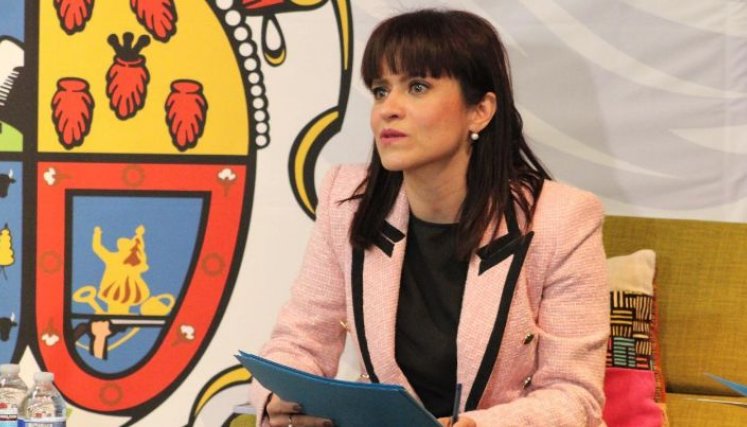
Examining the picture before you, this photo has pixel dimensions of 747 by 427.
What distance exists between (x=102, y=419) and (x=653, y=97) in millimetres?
1694

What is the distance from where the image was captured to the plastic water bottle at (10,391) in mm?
2939

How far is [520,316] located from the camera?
2.19 m

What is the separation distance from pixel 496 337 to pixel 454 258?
20cm

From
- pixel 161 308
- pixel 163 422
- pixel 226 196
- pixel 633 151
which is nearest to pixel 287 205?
pixel 226 196

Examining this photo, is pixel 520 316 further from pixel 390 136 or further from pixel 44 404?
pixel 44 404

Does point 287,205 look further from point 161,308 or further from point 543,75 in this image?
point 543,75

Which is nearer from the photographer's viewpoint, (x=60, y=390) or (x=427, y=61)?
(x=427, y=61)

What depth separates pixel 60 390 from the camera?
121 inches

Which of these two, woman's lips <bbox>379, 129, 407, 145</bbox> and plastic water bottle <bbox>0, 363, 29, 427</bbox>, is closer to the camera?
woman's lips <bbox>379, 129, 407, 145</bbox>

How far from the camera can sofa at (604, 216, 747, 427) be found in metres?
2.54

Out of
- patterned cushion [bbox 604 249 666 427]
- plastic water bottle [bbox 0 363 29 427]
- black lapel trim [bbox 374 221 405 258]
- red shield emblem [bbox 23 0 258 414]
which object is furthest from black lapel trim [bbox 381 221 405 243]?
plastic water bottle [bbox 0 363 29 427]

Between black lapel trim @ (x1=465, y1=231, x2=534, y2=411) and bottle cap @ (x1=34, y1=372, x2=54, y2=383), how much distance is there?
118 cm

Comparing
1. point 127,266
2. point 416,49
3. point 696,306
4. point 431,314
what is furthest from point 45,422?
point 696,306

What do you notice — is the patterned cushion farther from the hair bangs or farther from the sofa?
the hair bangs
